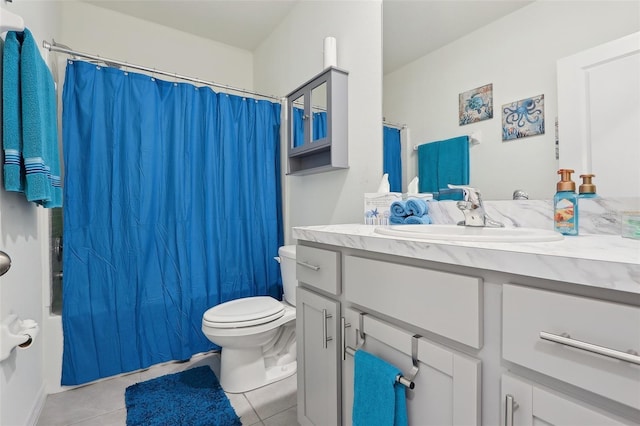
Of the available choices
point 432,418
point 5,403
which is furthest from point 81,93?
point 432,418

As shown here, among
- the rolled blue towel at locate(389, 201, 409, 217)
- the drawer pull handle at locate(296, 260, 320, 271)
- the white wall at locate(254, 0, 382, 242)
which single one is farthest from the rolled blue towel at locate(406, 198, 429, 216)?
the drawer pull handle at locate(296, 260, 320, 271)

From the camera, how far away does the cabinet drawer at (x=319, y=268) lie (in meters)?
0.99

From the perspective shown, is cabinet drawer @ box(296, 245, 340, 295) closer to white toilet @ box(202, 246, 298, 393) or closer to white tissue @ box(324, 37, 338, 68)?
white toilet @ box(202, 246, 298, 393)

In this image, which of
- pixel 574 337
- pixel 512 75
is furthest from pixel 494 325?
pixel 512 75

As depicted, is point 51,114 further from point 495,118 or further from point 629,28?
point 629,28

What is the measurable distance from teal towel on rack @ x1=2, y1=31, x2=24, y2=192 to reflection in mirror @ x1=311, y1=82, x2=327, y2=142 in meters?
1.24

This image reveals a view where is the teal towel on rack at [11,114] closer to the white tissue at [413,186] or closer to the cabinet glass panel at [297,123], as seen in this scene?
the cabinet glass panel at [297,123]

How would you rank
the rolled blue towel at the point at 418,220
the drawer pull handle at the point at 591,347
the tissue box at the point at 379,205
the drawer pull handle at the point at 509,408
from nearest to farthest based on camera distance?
the drawer pull handle at the point at 591,347 → the drawer pull handle at the point at 509,408 → the rolled blue towel at the point at 418,220 → the tissue box at the point at 379,205

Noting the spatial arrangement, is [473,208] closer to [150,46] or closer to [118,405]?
[118,405]

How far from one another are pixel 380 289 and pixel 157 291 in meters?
1.49

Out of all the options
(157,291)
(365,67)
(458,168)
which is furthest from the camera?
(157,291)

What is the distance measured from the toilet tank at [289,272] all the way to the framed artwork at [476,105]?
1.09 m

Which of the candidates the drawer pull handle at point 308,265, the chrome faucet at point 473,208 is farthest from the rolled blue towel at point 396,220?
the drawer pull handle at point 308,265

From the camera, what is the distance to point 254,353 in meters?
1.62
